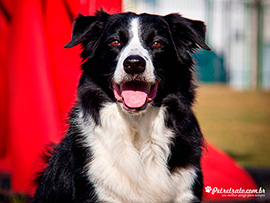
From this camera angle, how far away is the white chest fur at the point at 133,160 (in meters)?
2.86

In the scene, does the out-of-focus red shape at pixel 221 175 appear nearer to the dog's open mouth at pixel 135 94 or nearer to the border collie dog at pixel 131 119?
the border collie dog at pixel 131 119

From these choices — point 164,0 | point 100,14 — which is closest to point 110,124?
point 100,14

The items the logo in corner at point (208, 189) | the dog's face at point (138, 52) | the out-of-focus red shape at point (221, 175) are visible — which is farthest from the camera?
the out-of-focus red shape at point (221, 175)

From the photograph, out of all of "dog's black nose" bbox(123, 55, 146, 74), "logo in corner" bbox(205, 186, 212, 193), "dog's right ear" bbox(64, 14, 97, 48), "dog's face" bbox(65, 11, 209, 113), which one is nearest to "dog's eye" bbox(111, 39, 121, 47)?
"dog's face" bbox(65, 11, 209, 113)

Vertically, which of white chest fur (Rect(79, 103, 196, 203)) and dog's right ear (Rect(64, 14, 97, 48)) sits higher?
dog's right ear (Rect(64, 14, 97, 48))

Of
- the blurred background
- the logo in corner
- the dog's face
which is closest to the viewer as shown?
the dog's face

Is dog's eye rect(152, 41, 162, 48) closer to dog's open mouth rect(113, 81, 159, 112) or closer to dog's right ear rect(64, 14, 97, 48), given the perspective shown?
dog's open mouth rect(113, 81, 159, 112)

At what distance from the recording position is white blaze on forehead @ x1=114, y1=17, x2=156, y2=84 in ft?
9.45

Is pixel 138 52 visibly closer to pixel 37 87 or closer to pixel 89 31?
pixel 89 31

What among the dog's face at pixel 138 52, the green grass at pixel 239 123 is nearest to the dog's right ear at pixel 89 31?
the dog's face at pixel 138 52

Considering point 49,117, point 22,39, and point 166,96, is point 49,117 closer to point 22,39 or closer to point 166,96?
point 22,39

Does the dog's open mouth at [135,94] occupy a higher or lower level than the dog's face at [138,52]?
lower

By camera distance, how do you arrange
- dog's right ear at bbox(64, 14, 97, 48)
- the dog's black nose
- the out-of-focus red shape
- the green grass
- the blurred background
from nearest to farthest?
the dog's black nose
dog's right ear at bbox(64, 14, 97, 48)
the out-of-focus red shape
the blurred background
the green grass

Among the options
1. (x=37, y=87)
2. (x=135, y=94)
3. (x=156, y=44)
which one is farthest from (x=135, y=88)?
(x=37, y=87)
